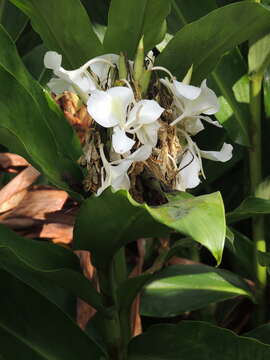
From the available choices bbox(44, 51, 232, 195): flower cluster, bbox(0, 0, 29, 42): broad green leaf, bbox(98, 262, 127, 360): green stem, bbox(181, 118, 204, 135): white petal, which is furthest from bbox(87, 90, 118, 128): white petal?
bbox(0, 0, 29, 42): broad green leaf

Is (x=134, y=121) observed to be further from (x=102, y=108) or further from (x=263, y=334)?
(x=263, y=334)

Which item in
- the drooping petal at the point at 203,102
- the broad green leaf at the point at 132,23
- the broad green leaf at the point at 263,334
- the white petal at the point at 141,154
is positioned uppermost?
the broad green leaf at the point at 132,23

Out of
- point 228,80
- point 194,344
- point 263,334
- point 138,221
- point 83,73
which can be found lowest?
point 263,334

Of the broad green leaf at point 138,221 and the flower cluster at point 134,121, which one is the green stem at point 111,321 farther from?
the flower cluster at point 134,121

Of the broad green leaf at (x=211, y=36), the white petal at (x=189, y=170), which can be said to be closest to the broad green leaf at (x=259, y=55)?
the broad green leaf at (x=211, y=36)

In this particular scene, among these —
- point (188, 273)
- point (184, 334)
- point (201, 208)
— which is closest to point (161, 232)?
point (201, 208)

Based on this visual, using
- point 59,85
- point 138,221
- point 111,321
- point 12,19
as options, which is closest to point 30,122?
point 59,85
